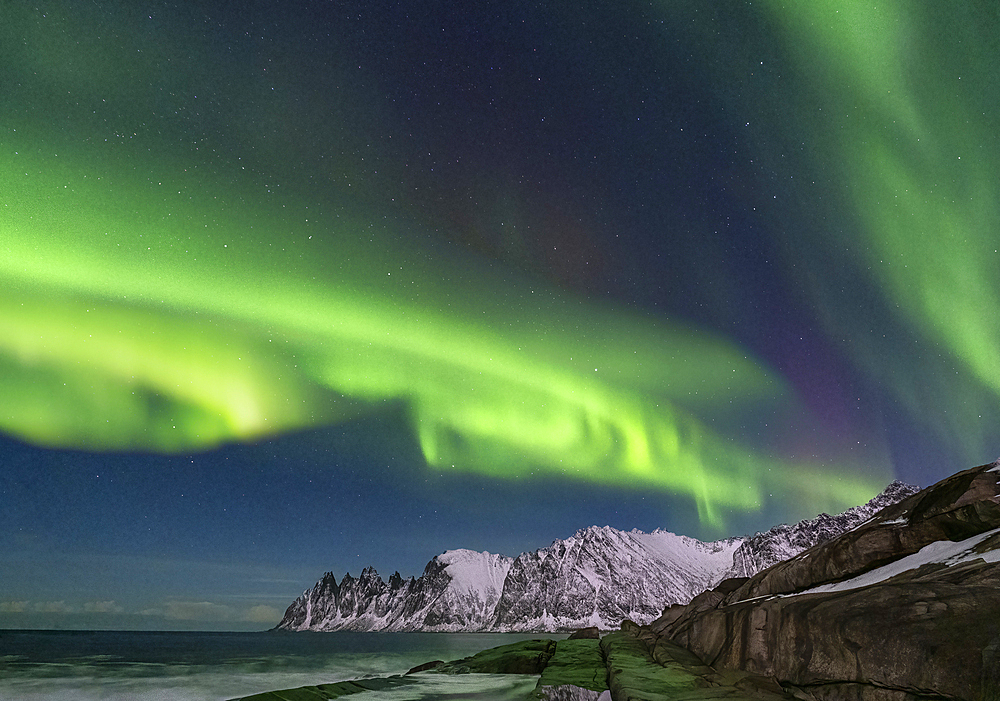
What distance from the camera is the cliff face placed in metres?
15.6

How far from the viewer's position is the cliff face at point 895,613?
1556 cm

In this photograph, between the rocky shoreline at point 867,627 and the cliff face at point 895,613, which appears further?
the rocky shoreline at point 867,627

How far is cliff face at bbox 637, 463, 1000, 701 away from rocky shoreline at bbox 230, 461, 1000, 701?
0.04 meters

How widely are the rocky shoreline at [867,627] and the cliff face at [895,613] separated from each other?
0.13 ft

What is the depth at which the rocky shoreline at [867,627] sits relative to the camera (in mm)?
15758

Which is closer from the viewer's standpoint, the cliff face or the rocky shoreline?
the cliff face

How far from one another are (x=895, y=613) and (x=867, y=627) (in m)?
1.06

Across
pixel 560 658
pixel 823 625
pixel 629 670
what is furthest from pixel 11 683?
pixel 823 625

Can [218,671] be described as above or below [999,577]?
below

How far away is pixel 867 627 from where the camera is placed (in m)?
18.3

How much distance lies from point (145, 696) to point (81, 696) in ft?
25.6

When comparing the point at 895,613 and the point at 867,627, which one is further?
the point at 867,627

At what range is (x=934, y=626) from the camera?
639 inches

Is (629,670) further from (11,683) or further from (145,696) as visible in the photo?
(11,683)
